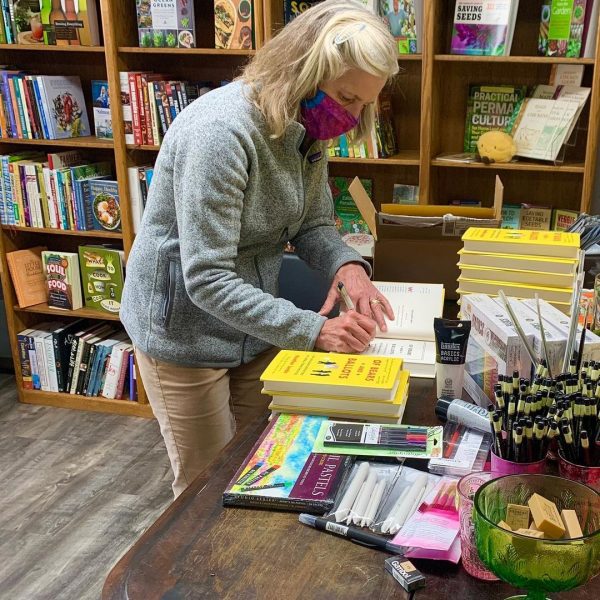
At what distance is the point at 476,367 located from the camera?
1347 millimetres

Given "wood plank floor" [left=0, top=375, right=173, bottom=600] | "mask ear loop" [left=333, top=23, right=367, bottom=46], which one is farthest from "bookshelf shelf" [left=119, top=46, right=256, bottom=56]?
"wood plank floor" [left=0, top=375, right=173, bottom=600]

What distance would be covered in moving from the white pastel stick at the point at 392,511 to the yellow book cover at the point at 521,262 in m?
0.75

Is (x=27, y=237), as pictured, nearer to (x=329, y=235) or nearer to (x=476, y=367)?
(x=329, y=235)

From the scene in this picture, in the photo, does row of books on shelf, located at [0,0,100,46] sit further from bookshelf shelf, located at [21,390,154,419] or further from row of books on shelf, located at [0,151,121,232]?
bookshelf shelf, located at [21,390,154,419]

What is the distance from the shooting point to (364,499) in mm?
1034

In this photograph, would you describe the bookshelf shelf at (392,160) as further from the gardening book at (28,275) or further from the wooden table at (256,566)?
Result: the wooden table at (256,566)

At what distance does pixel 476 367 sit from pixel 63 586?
5.09 ft

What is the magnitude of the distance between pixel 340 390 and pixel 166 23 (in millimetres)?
2169

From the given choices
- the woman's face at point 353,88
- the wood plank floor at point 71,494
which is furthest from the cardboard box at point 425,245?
the wood plank floor at point 71,494

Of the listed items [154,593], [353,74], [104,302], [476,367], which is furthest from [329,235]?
[104,302]

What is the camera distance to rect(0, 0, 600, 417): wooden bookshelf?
8.86 ft

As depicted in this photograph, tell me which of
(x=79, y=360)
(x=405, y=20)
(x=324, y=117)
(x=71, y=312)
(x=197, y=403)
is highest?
(x=405, y=20)

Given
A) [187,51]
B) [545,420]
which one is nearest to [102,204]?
[187,51]

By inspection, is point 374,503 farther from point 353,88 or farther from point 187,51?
point 187,51
